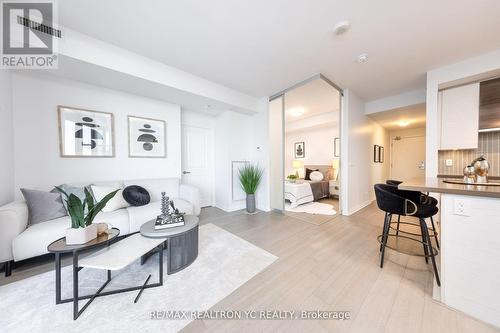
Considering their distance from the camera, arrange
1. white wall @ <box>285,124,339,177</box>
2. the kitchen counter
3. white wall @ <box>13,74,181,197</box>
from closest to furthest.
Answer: the kitchen counter < white wall @ <box>13,74,181,197</box> < white wall @ <box>285,124,339,177</box>

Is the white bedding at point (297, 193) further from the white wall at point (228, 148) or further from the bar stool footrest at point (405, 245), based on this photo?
the bar stool footrest at point (405, 245)

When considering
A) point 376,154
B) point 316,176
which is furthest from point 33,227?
point 376,154

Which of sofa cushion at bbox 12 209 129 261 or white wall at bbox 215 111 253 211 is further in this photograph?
white wall at bbox 215 111 253 211

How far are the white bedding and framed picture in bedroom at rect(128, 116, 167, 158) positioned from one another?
293cm

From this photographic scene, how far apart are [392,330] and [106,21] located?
3.70 metres

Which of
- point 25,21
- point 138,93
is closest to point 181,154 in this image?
point 138,93

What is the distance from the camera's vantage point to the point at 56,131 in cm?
242

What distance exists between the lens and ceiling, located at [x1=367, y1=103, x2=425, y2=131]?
156 inches

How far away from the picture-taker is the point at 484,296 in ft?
3.81

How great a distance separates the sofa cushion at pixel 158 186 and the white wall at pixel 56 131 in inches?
10.7

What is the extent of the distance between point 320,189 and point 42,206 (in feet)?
17.4

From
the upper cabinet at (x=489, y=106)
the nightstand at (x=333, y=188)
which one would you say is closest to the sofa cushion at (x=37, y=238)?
the nightstand at (x=333, y=188)

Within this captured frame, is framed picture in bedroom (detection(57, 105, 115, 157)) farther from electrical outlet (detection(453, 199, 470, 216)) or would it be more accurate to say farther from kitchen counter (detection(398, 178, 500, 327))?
electrical outlet (detection(453, 199, 470, 216))

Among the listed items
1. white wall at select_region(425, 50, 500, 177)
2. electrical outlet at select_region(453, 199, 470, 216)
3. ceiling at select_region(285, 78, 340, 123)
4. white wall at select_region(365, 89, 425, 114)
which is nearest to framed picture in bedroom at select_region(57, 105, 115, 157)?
ceiling at select_region(285, 78, 340, 123)
